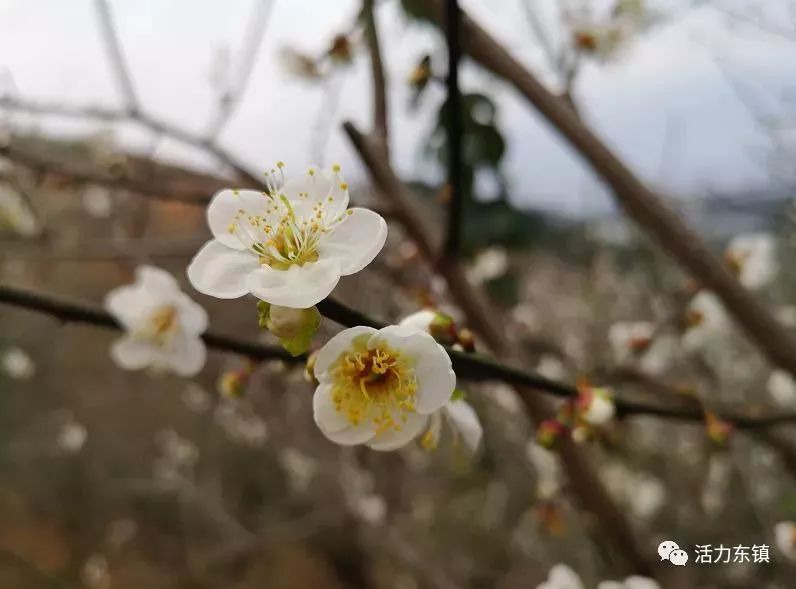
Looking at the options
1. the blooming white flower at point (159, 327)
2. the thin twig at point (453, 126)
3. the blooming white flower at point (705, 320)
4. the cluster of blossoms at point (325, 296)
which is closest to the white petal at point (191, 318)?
the blooming white flower at point (159, 327)

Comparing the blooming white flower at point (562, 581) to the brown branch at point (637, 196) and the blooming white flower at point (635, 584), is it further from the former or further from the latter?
the brown branch at point (637, 196)

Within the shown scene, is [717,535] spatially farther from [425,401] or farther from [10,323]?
[10,323]

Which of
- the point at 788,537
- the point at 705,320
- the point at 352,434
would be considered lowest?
the point at 352,434

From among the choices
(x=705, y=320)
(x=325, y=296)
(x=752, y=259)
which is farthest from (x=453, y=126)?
(x=752, y=259)

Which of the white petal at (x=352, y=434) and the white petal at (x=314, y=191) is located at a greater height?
the white petal at (x=314, y=191)

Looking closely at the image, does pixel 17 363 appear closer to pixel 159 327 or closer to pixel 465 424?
pixel 159 327

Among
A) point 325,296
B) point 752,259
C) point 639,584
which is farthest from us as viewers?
point 752,259

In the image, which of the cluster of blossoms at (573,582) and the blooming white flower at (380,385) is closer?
the blooming white flower at (380,385)
